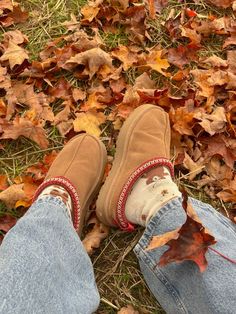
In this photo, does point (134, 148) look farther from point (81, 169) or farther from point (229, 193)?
point (229, 193)

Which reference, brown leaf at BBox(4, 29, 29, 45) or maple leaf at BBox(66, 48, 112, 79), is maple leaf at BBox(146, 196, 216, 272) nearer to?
maple leaf at BBox(66, 48, 112, 79)

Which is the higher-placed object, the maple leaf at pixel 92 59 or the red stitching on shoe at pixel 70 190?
the maple leaf at pixel 92 59

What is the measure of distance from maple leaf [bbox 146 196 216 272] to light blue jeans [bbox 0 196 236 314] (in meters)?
0.04

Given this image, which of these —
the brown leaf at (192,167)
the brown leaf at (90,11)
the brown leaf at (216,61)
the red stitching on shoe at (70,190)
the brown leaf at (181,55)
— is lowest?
the brown leaf at (192,167)

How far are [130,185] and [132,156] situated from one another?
13cm

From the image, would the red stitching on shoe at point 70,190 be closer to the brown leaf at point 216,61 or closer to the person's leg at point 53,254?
the person's leg at point 53,254

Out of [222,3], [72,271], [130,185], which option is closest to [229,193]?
[130,185]

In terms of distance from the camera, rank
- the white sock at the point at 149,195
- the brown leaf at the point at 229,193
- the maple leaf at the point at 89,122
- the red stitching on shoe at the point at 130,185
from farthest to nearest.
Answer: the maple leaf at the point at 89,122
the brown leaf at the point at 229,193
the red stitching on shoe at the point at 130,185
the white sock at the point at 149,195

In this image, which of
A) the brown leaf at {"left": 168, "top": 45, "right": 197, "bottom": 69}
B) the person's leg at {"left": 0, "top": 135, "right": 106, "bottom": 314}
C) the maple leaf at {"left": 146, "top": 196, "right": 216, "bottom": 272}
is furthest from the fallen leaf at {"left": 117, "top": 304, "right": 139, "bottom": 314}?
the brown leaf at {"left": 168, "top": 45, "right": 197, "bottom": 69}

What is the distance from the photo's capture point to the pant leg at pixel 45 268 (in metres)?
1.27

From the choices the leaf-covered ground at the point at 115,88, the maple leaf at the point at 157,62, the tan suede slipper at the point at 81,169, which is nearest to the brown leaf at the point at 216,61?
the leaf-covered ground at the point at 115,88

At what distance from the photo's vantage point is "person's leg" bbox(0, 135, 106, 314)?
128 cm

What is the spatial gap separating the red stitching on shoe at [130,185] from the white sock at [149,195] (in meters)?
0.02

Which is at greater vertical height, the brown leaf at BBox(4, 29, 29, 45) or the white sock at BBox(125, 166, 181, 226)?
the brown leaf at BBox(4, 29, 29, 45)
